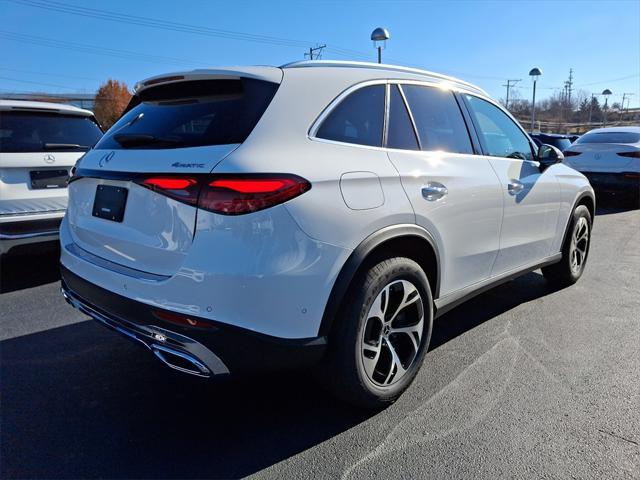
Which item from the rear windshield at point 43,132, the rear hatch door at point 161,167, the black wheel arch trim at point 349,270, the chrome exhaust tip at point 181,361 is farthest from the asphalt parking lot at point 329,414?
the rear windshield at point 43,132

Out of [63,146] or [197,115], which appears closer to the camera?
[197,115]

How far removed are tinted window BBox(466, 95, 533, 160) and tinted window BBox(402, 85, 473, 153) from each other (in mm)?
244

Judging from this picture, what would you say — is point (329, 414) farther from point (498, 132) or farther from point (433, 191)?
point (498, 132)

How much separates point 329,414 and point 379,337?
1.68 ft

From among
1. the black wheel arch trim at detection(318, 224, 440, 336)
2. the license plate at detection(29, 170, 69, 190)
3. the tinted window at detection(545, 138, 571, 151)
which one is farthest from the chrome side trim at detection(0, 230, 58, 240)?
the tinted window at detection(545, 138, 571, 151)

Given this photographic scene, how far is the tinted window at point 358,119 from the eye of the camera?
8.13ft

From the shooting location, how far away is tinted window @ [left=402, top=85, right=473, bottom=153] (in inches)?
119

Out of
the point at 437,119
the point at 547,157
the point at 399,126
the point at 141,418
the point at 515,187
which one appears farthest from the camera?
the point at 547,157

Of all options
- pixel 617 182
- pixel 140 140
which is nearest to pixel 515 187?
pixel 140 140

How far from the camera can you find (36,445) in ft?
7.83

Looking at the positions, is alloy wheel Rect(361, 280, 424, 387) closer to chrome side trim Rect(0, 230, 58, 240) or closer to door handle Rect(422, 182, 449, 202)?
door handle Rect(422, 182, 449, 202)

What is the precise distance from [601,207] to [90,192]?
35.1 ft

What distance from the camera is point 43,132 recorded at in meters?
4.67

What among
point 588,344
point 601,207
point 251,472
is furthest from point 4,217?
point 601,207
